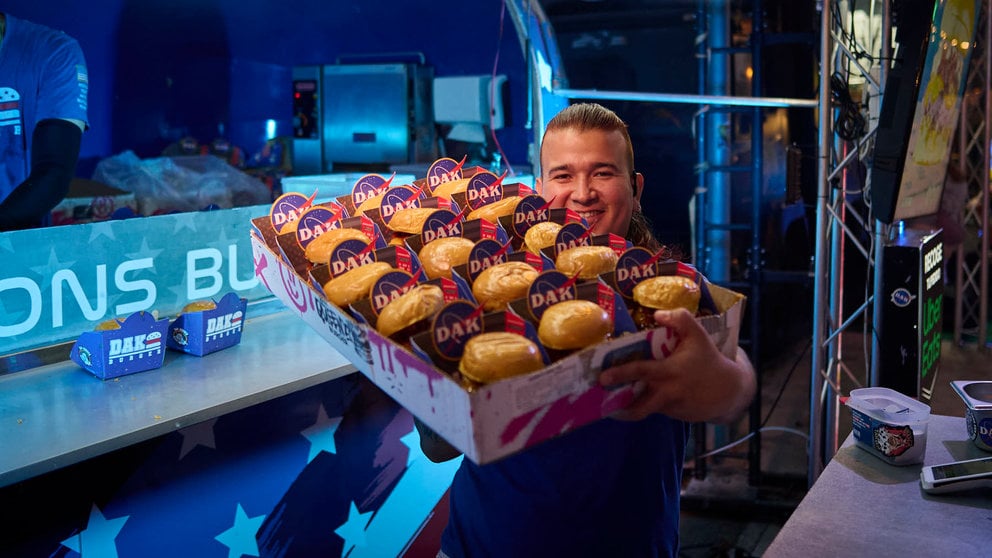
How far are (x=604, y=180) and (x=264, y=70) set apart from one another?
528 cm

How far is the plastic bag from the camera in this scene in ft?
13.4

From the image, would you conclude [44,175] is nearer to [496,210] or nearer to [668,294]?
[496,210]

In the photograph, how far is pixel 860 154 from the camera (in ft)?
11.6

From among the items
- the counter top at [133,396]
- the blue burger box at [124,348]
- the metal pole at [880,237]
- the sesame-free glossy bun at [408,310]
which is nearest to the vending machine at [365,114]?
the counter top at [133,396]

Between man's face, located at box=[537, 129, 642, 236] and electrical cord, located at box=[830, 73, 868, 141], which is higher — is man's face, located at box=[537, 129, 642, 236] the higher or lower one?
the lower one

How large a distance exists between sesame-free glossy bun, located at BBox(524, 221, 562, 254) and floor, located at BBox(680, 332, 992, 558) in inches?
106

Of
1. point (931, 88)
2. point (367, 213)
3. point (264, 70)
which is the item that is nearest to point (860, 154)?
point (931, 88)

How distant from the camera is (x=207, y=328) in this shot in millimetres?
2520

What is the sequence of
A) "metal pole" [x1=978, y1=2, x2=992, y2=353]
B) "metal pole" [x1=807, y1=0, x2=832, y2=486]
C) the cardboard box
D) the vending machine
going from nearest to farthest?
the cardboard box < "metal pole" [x1=807, y1=0, x2=832, y2=486] < the vending machine < "metal pole" [x1=978, y1=2, x2=992, y2=353]

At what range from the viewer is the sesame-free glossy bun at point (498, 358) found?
1047mm

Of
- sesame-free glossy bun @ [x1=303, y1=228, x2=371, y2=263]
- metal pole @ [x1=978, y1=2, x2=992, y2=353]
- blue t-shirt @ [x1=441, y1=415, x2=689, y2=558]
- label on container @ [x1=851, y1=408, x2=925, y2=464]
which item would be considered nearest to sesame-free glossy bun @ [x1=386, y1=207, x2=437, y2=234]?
sesame-free glossy bun @ [x1=303, y1=228, x2=371, y2=263]

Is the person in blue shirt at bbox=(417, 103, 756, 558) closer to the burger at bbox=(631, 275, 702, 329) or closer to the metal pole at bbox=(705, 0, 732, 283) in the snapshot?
the burger at bbox=(631, 275, 702, 329)

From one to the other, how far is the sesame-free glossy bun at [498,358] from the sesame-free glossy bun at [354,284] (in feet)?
0.93

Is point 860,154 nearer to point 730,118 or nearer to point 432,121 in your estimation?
point 730,118
